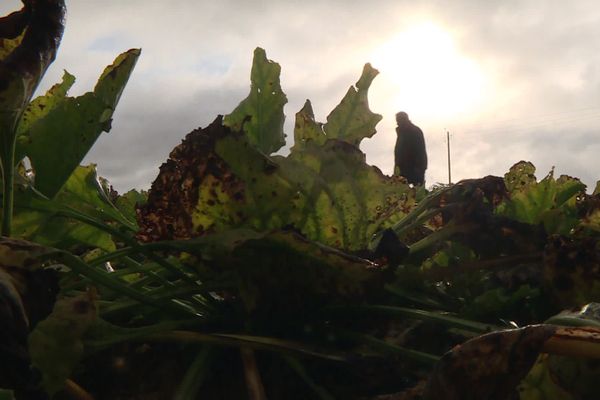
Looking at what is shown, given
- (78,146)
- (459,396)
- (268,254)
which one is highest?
Result: (78,146)

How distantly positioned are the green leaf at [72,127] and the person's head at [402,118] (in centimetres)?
530

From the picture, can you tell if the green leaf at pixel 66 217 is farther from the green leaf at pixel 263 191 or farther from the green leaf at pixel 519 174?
the green leaf at pixel 519 174

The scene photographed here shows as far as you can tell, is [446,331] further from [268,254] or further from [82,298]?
[82,298]

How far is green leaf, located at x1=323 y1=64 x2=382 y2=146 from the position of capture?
1093mm

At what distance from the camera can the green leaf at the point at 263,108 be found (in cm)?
100

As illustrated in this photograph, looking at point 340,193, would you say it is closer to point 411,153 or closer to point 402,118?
point 411,153

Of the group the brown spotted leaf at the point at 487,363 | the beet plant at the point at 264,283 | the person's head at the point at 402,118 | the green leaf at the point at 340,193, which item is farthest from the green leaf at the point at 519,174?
the person's head at the point at 402,118

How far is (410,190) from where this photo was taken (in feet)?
2.95

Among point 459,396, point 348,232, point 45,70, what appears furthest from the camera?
point 348,232

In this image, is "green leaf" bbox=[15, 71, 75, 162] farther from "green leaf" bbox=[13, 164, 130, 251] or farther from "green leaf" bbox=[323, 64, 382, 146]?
"green leaf" bbox=[323, 64, 382, 146]

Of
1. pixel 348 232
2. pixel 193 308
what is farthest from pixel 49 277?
pixel 348 232

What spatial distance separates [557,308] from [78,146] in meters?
0.56

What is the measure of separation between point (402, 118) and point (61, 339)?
573 centimetres

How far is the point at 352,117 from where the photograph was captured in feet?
3.60
